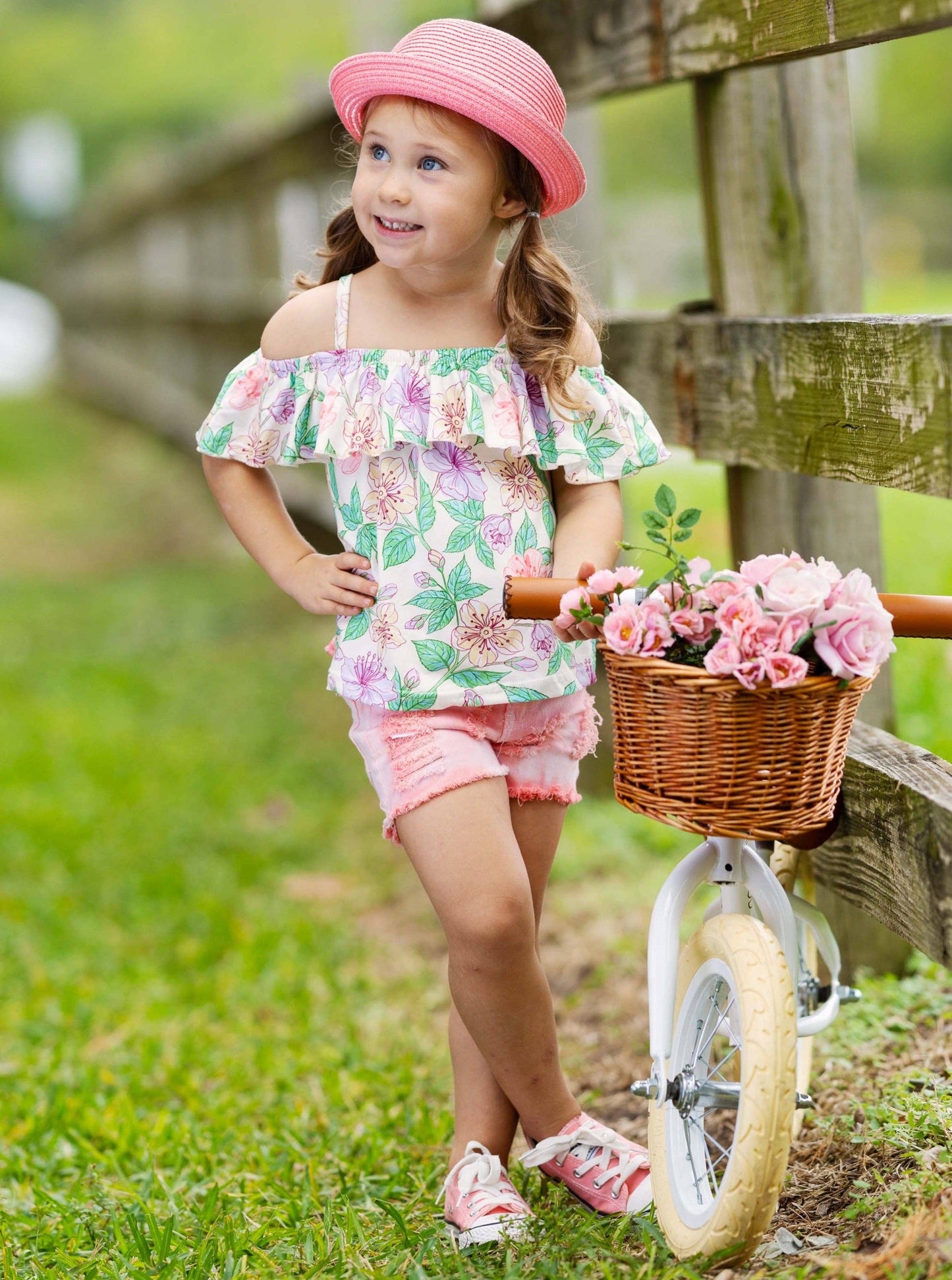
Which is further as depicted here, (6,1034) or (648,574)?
(648,574)

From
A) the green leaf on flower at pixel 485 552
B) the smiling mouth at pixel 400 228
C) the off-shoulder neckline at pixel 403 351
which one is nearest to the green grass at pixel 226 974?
the green leaf on flower at pixel 485 552

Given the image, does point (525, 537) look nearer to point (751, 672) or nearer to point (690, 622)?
point (690, 622)

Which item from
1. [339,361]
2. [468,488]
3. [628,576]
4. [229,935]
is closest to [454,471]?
[468,488]

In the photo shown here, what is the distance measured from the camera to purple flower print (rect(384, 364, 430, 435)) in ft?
7.66

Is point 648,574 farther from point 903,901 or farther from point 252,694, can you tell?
point 903,901

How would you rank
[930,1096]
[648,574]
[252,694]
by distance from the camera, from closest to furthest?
[930,1096] → [648,574] → [252,694]

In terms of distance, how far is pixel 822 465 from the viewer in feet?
8.44

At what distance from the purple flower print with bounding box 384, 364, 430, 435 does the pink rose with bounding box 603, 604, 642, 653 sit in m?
0.51

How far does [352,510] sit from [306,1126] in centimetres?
128

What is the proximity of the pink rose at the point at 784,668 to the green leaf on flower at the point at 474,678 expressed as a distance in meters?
0.60

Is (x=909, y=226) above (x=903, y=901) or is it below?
above

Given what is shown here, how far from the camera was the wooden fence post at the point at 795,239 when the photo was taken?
299 cm

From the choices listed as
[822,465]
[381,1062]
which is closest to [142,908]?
[381,1062]

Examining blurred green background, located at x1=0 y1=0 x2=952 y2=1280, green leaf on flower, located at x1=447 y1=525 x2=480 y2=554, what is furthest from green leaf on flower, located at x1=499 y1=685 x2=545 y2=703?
blurred green background, located at x1=0 y1=0 x2=952 y2=1280
